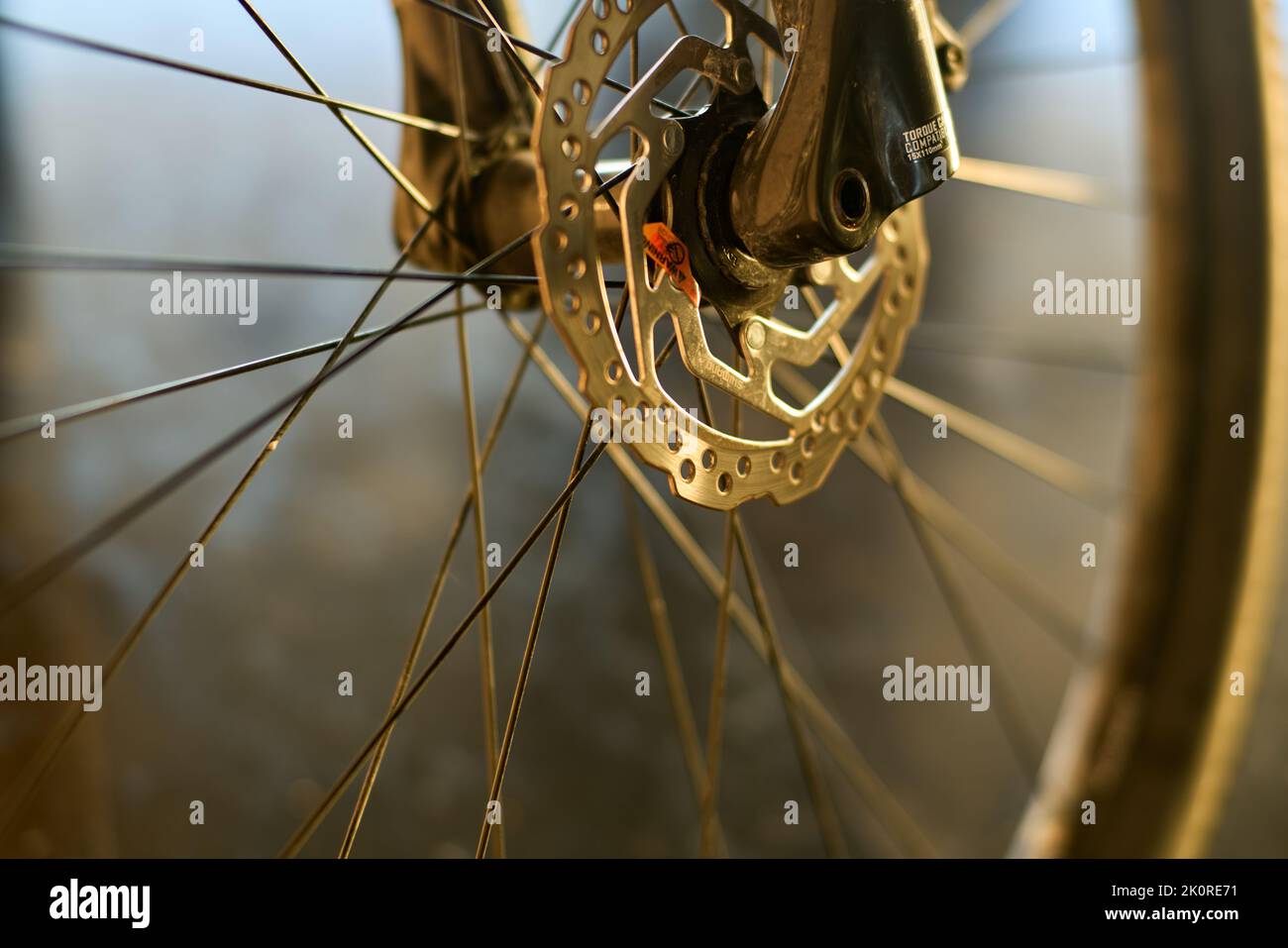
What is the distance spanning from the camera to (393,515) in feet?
3.83

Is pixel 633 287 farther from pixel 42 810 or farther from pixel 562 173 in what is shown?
pixel 42 810

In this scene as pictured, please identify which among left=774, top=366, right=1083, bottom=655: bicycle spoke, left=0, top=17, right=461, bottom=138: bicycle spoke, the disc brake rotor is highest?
left=0, top=17, right=461, bottom=138: bicycle spoke

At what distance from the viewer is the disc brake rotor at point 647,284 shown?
0.37 m

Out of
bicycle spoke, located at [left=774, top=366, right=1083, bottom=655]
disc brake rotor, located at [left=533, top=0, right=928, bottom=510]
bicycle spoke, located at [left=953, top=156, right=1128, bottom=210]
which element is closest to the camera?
disc brake rotor, located at [left=533, top=0, right=928, bottom=510]

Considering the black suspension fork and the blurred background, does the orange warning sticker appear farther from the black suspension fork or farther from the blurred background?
the blurred background

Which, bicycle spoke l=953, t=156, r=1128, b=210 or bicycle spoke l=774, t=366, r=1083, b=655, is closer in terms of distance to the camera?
bicycle spoke l=953, t=156, r=1128, b=210

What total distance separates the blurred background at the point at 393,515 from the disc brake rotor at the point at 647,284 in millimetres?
658

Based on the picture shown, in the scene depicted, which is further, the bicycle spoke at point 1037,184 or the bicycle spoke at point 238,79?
the bicycle spoke at point 1037,184

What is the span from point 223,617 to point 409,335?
1.05 ft

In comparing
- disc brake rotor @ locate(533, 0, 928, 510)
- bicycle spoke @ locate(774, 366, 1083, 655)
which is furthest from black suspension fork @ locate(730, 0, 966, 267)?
bicycle spoke @ locate(774, 366, 1083, 655)

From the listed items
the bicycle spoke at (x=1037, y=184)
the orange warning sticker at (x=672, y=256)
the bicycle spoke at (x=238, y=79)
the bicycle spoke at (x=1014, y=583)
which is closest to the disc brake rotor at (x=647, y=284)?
the orange warning sticker at (x=672, y=256)

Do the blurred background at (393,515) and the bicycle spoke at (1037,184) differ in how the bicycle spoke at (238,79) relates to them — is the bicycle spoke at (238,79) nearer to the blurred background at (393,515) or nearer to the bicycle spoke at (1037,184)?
the bicycle spoke at (1037,184)

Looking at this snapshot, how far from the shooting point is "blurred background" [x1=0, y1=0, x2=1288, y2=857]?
1.08m
